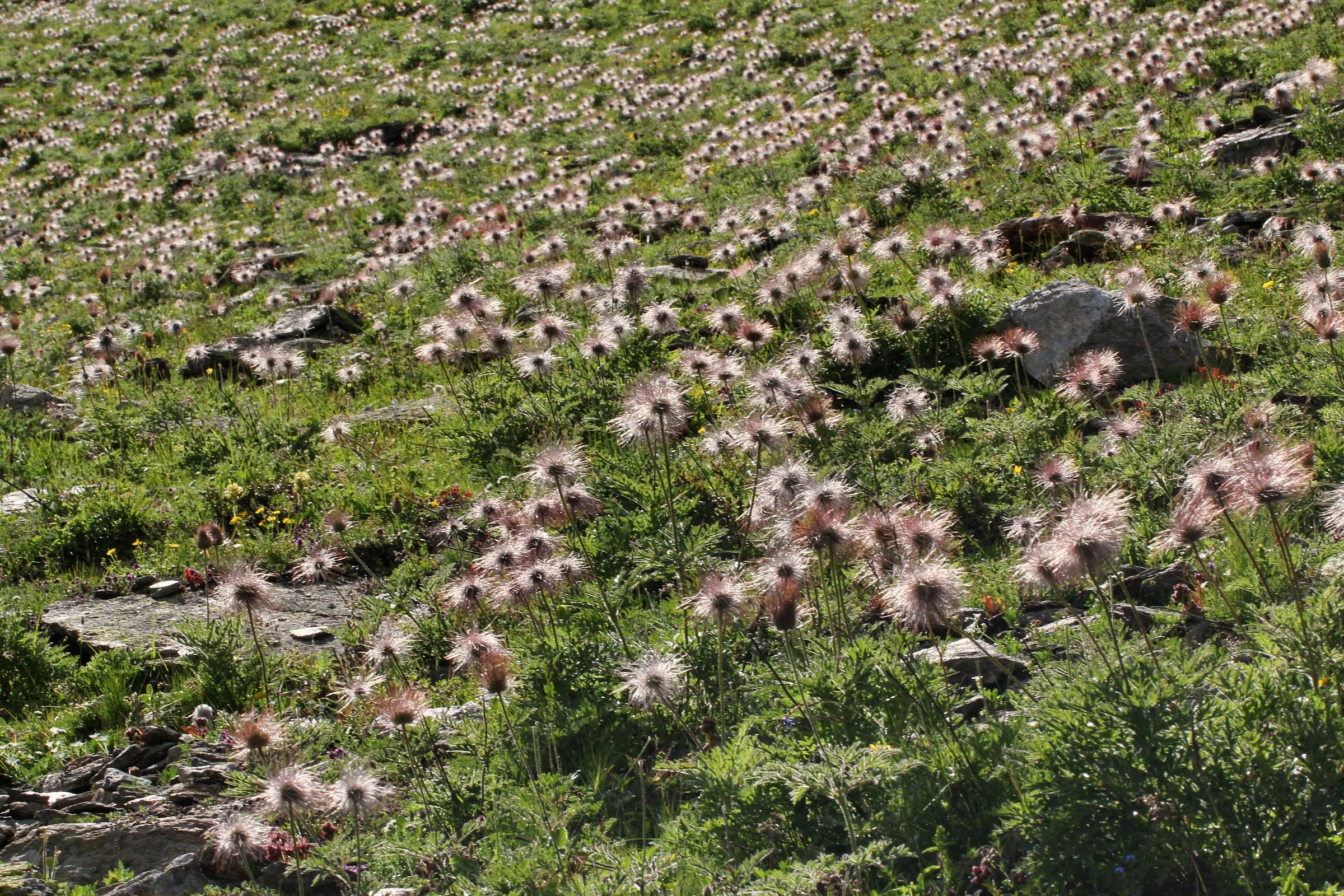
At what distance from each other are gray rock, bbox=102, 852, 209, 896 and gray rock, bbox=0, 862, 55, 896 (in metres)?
0.25

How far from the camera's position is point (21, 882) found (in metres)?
4.74

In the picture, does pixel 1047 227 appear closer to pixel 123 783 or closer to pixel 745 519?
pixel 745 519

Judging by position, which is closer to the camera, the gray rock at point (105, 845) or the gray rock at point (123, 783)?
the gray rock at point (105, 845)

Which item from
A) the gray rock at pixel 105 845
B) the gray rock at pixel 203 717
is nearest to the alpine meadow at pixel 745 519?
the gray rock at pixel 105 845

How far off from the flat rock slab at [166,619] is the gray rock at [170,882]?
200 cm

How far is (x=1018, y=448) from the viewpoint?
699 cm

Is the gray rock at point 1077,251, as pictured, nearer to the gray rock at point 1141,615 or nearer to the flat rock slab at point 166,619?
the gray rock at point 1141,615

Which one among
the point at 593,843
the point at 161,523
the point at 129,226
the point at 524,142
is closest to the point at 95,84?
the point at 129,226

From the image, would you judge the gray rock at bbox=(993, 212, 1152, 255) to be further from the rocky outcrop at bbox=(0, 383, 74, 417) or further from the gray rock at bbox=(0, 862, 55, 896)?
the rocky outcrop at bbox=(0, 383, 74, 417)

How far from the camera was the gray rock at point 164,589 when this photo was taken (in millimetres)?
8266

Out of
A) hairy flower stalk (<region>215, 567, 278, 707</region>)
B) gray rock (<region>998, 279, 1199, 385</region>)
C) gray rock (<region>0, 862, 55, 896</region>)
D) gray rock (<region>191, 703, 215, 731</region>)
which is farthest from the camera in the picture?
gray rock (<region>998, 279, 1199, 385</region>)

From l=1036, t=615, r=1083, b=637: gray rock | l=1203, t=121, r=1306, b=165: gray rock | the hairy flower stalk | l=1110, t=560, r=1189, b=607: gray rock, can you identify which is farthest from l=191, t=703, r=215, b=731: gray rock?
l=1203, t=121, r=1306, b=165: gray rock

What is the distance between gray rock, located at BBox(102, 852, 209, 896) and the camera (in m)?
4.88

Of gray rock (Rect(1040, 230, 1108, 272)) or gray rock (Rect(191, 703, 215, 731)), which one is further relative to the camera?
gray rock (Rect(1040, 230, 1108, 272))
